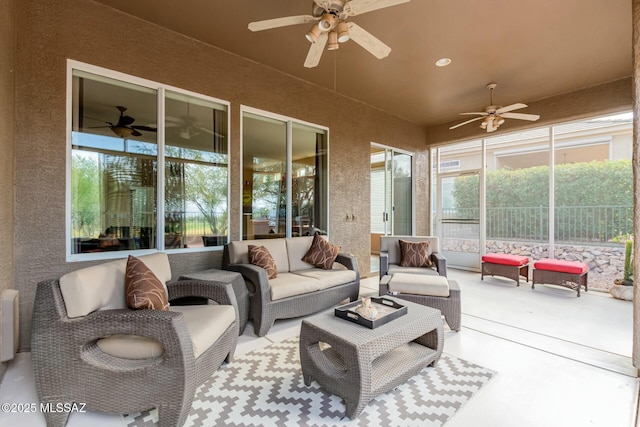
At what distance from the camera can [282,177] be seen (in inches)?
170

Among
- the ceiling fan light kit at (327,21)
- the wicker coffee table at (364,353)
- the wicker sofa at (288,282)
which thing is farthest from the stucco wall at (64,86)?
the wicker coffee table at (364,353)

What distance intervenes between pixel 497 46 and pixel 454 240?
4.04 m

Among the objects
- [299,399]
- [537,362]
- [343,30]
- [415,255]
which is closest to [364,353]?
[299,399]

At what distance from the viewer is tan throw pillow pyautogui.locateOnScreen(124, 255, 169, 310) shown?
1.73 metres

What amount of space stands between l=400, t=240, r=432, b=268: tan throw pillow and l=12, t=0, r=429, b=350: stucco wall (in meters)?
2.34

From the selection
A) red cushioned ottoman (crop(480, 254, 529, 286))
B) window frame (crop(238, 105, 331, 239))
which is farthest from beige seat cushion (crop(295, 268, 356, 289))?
red cushioned ottoman (crop(480, 254, 529, 286))

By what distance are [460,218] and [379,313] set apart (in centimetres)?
506

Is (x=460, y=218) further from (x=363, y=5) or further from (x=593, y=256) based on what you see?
(x=363, y=5)

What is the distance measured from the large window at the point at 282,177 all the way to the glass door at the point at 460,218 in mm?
3294

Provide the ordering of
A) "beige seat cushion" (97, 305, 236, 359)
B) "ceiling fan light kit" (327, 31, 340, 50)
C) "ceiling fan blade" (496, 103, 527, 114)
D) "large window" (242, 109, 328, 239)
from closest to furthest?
"beige seat cushion" (97, 305, 236, 359) < "ceiling fan light kit" (327, 31, 340, 50) < "ceiling fan blade" (496, 103, 527, 114) < "large window" (242, 109, 328, 239)

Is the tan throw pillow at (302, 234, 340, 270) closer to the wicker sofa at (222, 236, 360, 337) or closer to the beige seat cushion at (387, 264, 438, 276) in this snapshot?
the wicker sofa at (222, 236, 360, 337)

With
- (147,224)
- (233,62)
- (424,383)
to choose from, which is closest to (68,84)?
(147,224)

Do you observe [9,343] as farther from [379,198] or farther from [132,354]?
[379,198]

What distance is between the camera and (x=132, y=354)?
1.65 m
